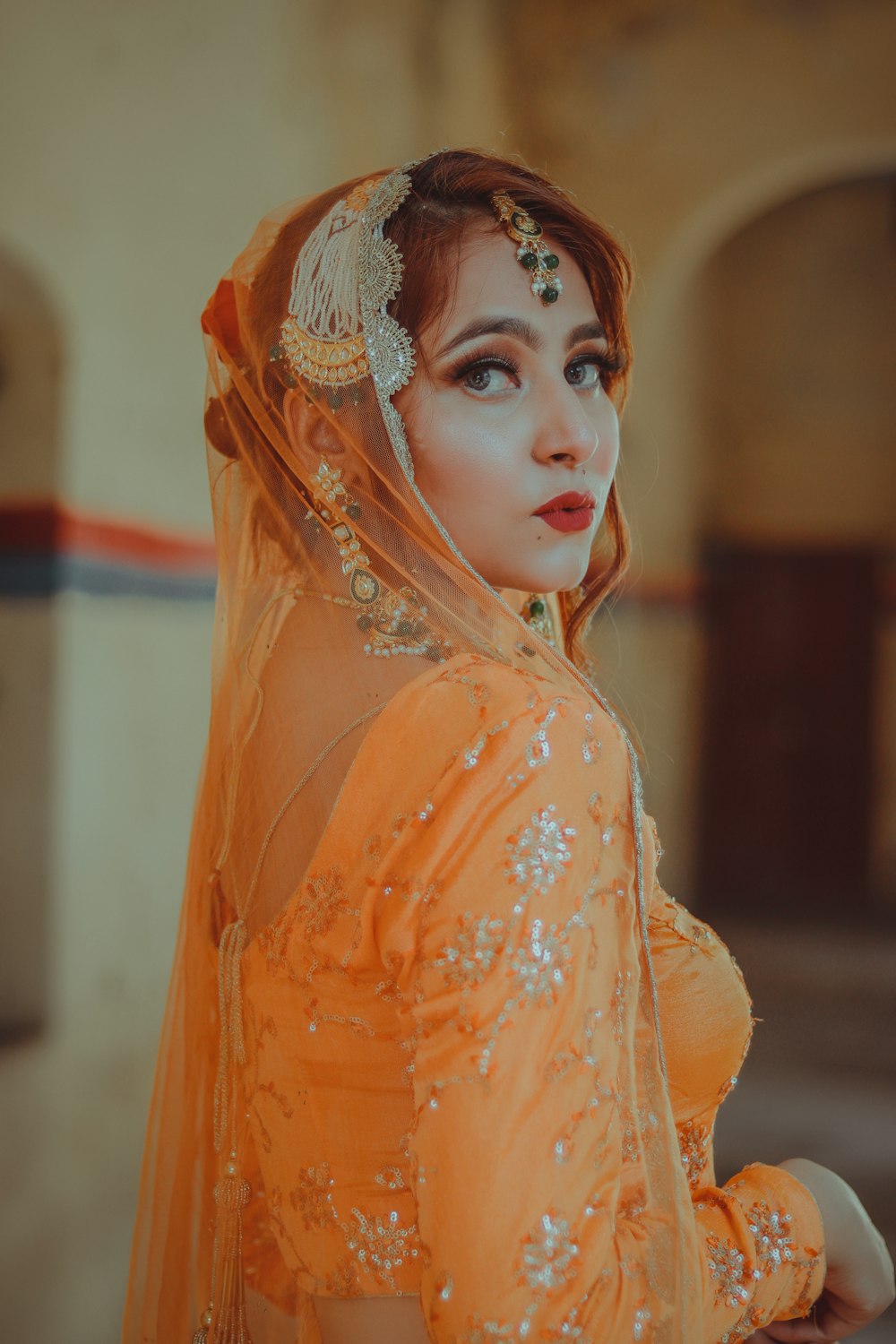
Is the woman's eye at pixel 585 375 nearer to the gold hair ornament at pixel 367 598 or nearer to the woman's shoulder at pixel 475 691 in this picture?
the gold hair ornament at pixel 367 598

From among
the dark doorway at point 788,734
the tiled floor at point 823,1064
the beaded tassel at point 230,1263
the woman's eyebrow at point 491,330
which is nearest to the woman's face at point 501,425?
the woman's eyebrow at point 491,330

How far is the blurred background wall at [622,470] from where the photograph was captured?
6.88 ft

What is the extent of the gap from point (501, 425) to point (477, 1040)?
18.9 inches

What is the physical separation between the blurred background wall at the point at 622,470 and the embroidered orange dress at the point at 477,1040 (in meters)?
1.36

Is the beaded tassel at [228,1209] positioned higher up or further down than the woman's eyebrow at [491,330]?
further down

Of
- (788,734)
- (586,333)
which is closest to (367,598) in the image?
(586,333)

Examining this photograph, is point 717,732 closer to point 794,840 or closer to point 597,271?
point 794,840

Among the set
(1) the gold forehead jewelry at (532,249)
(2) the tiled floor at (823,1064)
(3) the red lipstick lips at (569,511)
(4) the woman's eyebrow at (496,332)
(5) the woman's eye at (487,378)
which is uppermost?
(1) the gold forehead jewelry at (532,249)

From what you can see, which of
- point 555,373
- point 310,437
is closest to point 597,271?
point 555,373

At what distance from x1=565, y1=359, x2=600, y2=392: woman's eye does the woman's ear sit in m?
0.22

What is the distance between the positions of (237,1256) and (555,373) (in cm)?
76

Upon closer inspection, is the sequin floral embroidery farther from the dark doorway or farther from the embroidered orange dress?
the dark doorway

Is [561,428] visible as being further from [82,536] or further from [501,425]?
[82,536]

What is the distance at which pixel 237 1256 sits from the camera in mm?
978
